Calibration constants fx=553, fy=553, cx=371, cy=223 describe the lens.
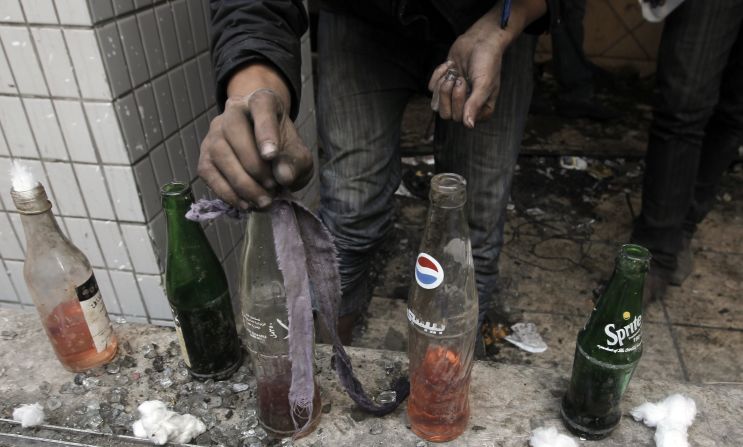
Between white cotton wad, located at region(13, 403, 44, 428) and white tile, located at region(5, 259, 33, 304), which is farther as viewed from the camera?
white tile, located at region(5, 259, 33, 304)

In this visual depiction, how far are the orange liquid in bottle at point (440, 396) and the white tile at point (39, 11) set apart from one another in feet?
3.75

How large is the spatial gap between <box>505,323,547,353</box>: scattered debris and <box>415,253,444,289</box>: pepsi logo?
121cm

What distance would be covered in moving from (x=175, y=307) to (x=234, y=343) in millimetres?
162

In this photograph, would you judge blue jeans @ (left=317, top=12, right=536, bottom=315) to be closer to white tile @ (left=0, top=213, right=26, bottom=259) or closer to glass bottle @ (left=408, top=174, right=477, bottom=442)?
glass bottle @ (left=408, top=174, right=477, bottom=442)

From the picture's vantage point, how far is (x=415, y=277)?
1004 mm

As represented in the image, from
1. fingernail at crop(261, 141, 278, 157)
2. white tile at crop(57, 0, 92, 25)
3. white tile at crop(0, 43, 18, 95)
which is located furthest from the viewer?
white tile at crop(0, 43, 18, 95)

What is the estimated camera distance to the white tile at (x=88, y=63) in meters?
1.29

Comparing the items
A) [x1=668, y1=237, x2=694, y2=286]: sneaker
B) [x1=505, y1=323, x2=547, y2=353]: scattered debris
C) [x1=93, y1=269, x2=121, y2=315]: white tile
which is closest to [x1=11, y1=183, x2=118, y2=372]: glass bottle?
[x1=93, y1=269, x2=121, y2=315]: white tile

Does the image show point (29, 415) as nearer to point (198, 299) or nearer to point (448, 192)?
point (198, 299)

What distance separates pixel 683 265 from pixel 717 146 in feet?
1.72

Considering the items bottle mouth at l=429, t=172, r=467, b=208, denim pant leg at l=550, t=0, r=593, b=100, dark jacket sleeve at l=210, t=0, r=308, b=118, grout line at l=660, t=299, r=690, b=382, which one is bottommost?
grout line at l=660, t=299, r=690, b=382

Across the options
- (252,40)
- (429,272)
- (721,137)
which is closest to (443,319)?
(429,272)

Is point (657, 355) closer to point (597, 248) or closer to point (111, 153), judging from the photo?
point (597, 248)

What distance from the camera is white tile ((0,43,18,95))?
1.37 meters
